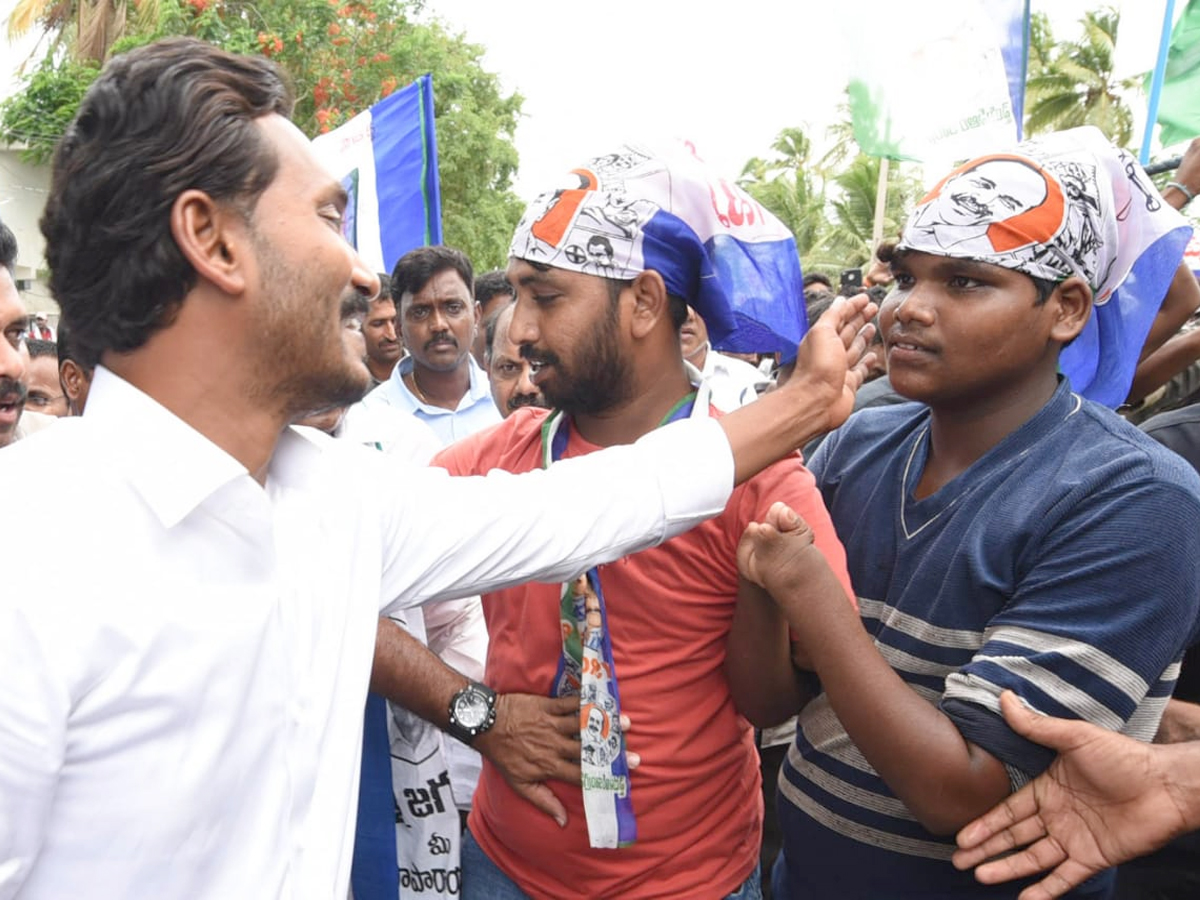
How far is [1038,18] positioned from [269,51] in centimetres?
2156

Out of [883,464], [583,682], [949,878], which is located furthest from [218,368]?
[949,878]

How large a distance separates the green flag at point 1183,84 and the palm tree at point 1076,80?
81.3 ft

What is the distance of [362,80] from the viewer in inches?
668

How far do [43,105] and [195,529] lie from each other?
21496mm

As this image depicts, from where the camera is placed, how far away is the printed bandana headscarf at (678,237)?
→ 2.11 meters

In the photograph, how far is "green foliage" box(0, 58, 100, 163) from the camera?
18797 millimetres

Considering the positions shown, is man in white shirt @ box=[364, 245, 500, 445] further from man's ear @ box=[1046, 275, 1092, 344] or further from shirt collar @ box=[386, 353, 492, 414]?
man's ear @ box=[1046, 275, 1092, 344]

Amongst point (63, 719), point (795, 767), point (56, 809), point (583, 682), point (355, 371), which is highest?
point (355, 371)

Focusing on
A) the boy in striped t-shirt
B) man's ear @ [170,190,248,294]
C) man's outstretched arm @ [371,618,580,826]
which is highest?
man's ear @ [170,190,248,294]

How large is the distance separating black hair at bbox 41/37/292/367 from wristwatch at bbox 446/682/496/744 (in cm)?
104

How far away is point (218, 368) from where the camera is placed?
1455 mm

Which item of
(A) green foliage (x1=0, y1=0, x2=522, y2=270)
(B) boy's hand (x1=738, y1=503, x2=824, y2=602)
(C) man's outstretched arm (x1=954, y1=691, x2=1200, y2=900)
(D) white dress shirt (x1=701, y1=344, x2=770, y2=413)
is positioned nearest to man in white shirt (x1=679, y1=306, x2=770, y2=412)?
(D) white dress shirt (x1=701, y1=344, x2=770, y2=413)

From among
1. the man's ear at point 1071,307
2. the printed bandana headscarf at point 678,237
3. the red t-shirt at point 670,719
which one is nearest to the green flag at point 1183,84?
the man's ear at point 1071,307

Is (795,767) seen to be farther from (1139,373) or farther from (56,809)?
(1139,373)
